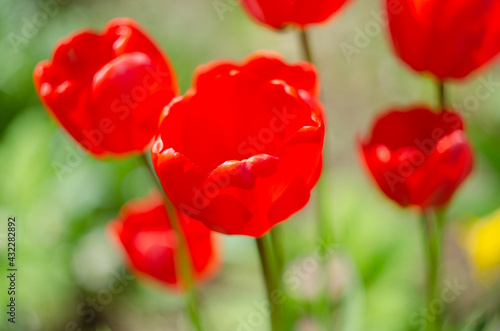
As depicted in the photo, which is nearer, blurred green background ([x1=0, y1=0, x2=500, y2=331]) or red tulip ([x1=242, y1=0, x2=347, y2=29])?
red tulip ([x1=242, y1=0, x2=347, y2=29])

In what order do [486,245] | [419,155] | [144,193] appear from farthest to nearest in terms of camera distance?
[144,193] < [486,245] < [419,155]

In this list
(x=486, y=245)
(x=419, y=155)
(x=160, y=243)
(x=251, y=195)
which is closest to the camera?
(x=251, y=195)

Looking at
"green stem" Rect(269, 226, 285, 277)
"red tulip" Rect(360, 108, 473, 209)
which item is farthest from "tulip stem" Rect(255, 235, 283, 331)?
"red tulip" Rect(360, 108, 473, 209)

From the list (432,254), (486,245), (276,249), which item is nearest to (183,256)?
(276,249)

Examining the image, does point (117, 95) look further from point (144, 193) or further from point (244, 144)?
point (144, 193)

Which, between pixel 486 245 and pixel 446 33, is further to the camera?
pixel 486 245

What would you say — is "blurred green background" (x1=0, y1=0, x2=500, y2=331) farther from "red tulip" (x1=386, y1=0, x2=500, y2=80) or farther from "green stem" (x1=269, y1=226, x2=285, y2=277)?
"red tulip" (x1=386, y1=0, x2=500, y2=80)

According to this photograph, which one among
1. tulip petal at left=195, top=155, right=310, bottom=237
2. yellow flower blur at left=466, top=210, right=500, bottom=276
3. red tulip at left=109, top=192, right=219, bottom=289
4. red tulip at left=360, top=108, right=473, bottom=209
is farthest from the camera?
yellow flower blur at left=466, top=210, right=500, bottom=276
